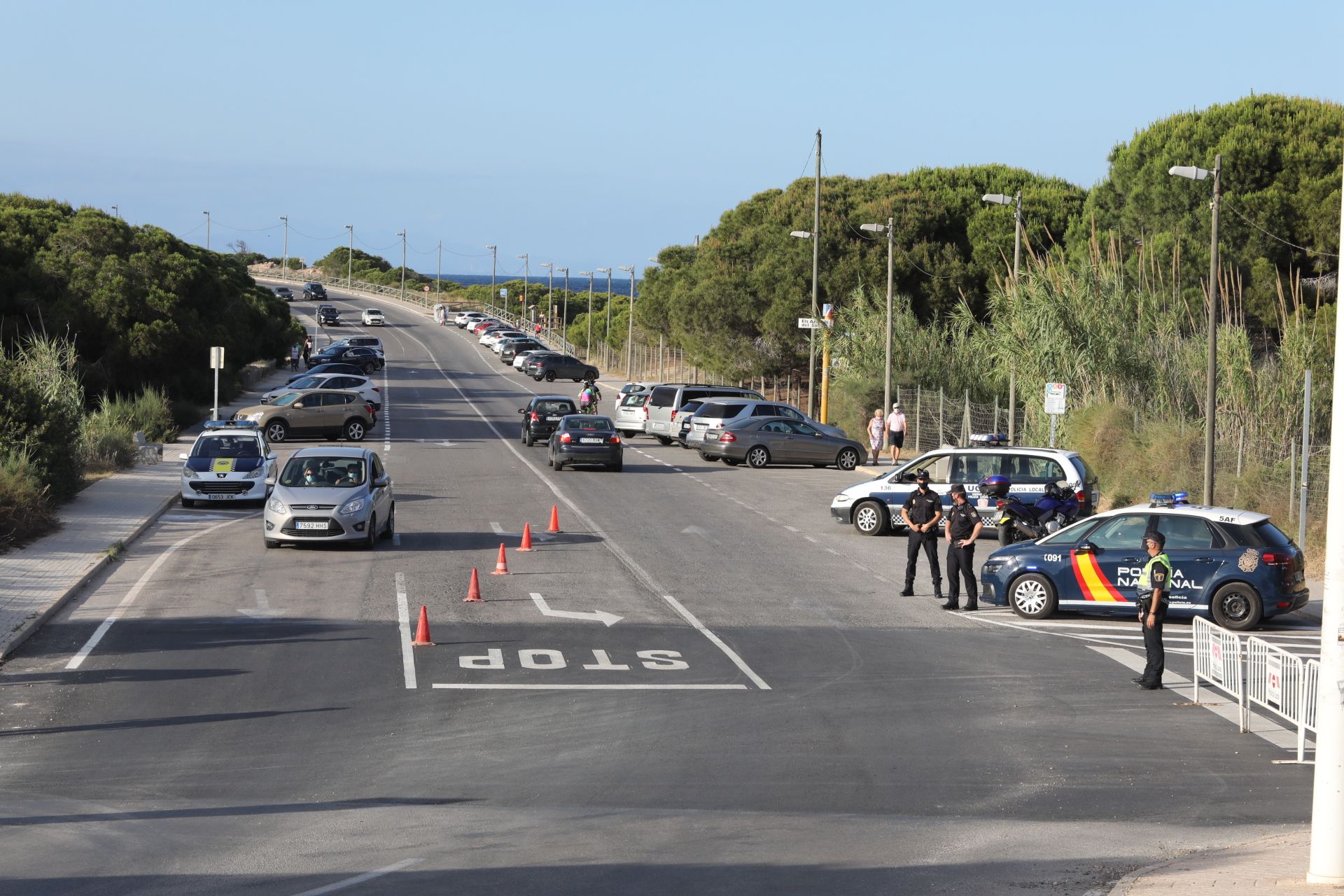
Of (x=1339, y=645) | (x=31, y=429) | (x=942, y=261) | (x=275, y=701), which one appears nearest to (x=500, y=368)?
(x=942, y=261)

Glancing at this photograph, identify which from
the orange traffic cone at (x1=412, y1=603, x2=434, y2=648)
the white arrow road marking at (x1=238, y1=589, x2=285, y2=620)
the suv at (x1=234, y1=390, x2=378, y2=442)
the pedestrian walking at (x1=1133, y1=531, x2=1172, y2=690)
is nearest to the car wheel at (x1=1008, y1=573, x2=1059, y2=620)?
the pedestrian walking at (x1=1133, y1=531, x2=1172, y2=690)

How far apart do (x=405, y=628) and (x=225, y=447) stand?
14.2m

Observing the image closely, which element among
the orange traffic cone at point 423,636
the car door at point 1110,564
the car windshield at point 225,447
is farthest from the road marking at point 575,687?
the car windshield at point 225,447

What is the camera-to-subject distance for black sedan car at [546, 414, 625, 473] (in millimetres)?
36594

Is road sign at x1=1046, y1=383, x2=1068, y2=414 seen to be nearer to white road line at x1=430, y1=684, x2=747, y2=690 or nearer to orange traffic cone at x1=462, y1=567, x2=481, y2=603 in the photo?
orange traffic cone at x1=462, y1=567, x2=481, y2=603

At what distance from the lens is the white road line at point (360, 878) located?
8.20 m

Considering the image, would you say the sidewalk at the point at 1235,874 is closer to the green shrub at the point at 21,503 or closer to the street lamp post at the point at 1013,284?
the green shrub at the point at 21,503

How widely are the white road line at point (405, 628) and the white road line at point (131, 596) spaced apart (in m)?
3.24

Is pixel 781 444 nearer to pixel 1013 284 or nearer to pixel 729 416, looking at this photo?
pixel 729 416

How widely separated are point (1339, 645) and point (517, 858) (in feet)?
16.2

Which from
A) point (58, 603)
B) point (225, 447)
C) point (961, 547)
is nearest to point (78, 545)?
point (58, 603)

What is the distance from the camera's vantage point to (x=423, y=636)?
16172 mm

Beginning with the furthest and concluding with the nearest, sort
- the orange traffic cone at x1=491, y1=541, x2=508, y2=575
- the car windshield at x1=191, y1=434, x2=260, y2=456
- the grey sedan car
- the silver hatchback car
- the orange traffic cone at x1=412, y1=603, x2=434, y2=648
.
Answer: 1. the grey sedan car
2. the car windshield at x1=191, y1=434, x2=260, y2=456
3. the silver hatchback car
4. the orange traffic cone at x1=491, y1=541, x2=508, y2=575
5. the orange traffic cone at x1=412, y1=603, x2=434, y2=648

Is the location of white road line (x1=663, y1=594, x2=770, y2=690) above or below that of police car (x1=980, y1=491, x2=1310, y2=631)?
below
